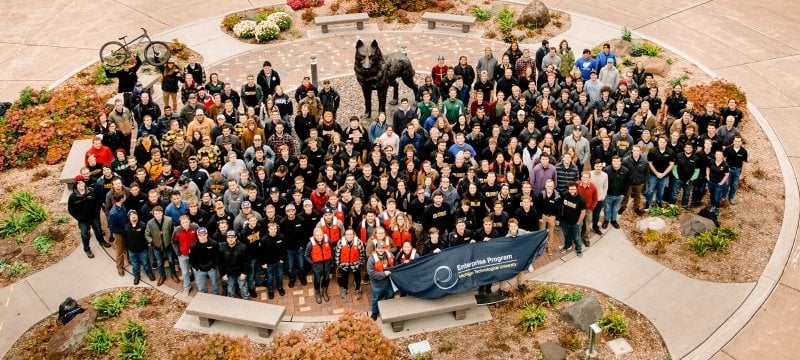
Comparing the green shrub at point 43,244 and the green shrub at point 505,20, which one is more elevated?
the green shrub at point 505,20

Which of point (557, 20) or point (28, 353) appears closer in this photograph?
point (28, 353)

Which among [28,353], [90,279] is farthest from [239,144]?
[28,353]

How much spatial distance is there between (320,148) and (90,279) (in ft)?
16.7

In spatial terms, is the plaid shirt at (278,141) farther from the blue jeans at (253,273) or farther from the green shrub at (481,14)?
the green shrub at (481,14)

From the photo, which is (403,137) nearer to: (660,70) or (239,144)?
(239,144)

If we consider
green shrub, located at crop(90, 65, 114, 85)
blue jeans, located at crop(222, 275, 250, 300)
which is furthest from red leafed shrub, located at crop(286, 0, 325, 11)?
blue jeans, located at crop(222, 275, 250, 300)

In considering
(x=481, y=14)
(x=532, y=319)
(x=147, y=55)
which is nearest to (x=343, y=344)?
(x=532, y=319)

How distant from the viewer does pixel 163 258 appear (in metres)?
13.5

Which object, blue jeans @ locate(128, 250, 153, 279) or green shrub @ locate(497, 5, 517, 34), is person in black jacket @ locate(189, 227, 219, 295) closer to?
blue jeans @ locate(128, 250, 153, 279)

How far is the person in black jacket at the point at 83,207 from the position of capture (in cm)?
1348

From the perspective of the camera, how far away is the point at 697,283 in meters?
13.4

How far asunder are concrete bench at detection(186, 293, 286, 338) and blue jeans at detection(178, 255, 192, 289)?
0.57 m

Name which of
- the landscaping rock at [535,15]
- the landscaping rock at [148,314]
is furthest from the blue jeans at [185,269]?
the landscaping rock at [535,15]

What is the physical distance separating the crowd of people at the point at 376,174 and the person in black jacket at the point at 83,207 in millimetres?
26
